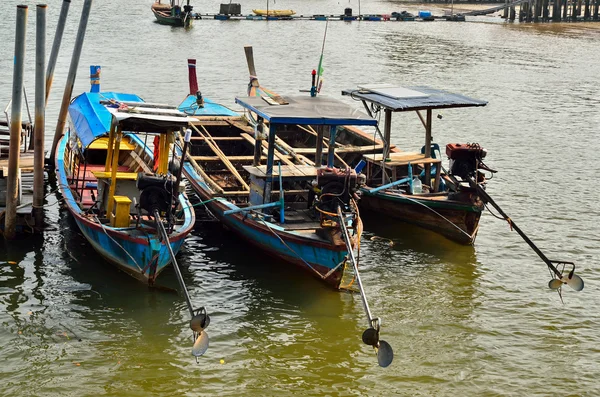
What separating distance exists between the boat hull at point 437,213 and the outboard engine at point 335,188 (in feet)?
9.80

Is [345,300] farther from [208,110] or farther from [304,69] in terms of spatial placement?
[304,69]

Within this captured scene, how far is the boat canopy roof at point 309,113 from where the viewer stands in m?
14.3

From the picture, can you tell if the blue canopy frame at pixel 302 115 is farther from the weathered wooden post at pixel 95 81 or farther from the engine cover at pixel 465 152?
the weathered wooden post at pixel 95 81

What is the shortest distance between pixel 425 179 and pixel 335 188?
4306 millimetres

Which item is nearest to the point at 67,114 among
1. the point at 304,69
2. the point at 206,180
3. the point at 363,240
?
the point at 206,180

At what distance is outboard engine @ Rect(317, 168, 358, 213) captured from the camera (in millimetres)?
13250

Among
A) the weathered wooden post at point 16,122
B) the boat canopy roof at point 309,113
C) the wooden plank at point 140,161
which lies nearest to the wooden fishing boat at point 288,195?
the boat canopy roof at point 309,113

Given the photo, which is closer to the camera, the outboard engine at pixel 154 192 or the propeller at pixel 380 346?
the propeller at pixel 380 346

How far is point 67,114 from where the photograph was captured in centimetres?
1914

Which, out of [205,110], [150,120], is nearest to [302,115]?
[150,120]

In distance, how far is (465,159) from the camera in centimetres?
1566

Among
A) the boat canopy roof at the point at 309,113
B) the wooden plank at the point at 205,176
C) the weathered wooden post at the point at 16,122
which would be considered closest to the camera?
the weathered wooden post at the point at 16,122

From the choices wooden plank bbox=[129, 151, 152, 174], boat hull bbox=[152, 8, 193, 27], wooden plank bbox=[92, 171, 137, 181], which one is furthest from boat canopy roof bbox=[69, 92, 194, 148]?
boat hull bbox=[152, 8, 193, 27]

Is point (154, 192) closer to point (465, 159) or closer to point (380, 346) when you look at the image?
point (380, 346)
